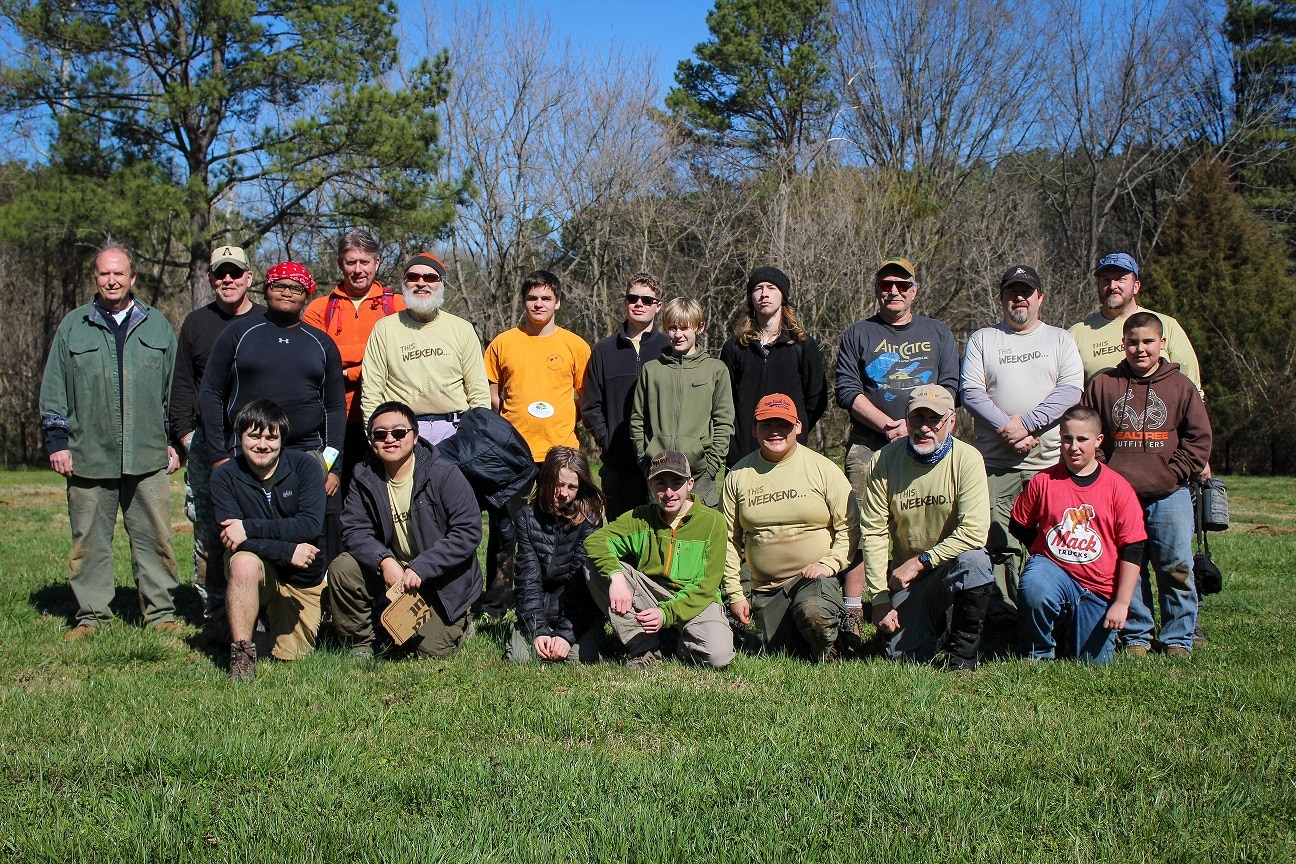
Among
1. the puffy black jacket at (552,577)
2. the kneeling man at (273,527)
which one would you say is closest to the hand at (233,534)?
the kneeling man at (273,527)

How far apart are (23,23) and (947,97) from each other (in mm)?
22745

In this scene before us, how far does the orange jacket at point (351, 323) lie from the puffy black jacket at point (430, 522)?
0.83 metres

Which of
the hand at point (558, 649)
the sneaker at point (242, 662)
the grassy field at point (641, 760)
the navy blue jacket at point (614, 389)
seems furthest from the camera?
A: the navy blue jacket at point (614, 389)

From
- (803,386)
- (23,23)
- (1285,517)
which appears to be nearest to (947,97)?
(1285,517)

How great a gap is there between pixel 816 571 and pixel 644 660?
3.38 feet

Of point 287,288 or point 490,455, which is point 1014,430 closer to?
point 490,455

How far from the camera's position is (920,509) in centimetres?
527

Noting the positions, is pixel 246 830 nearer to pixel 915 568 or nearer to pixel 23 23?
pixel 915 568

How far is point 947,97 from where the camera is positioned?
94.3ft

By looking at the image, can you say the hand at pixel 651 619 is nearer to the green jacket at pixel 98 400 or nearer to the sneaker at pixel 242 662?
the sneaker at pixel 242 662

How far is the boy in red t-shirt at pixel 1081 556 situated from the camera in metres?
5.10

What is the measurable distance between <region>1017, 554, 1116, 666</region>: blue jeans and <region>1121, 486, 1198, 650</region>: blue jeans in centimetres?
32

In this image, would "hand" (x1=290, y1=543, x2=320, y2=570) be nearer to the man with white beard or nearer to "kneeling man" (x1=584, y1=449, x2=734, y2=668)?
the man with white beard

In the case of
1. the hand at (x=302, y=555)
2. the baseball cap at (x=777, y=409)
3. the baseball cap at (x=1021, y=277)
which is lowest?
the hand at (x=302, y=555)
